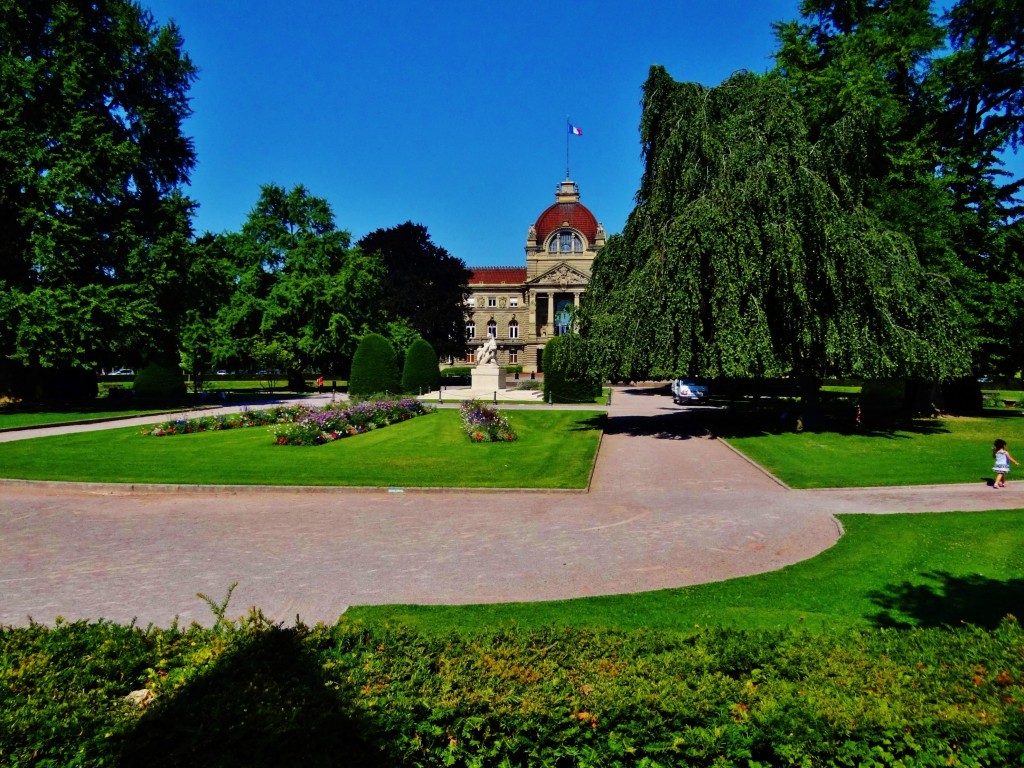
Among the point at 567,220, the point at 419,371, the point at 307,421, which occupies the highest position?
the point at 567,220

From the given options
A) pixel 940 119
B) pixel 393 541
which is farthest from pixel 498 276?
pixel 393 541

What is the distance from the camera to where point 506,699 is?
13.2 ft

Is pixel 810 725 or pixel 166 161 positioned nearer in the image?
pixel 810 725

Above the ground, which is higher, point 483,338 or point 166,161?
point 166,161

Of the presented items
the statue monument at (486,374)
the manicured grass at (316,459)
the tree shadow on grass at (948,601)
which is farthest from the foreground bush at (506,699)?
the statue monument at (486,374)

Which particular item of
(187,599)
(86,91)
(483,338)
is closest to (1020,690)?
(187,599)

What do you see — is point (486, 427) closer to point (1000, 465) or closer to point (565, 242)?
point (1000, 465)

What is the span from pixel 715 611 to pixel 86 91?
36970mm

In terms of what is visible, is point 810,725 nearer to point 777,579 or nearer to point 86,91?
point 777,579

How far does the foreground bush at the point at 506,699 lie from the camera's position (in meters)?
3.68

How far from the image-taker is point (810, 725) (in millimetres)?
3799

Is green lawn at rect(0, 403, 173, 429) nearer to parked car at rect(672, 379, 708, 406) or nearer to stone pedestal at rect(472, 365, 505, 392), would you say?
stone pedestal at rect(472, 365, 505, 392)

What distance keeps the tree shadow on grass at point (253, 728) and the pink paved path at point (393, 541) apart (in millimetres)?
3343

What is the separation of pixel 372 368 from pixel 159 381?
1188 cm
